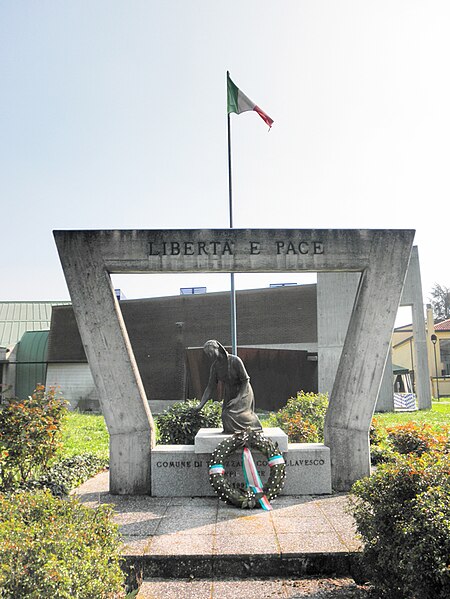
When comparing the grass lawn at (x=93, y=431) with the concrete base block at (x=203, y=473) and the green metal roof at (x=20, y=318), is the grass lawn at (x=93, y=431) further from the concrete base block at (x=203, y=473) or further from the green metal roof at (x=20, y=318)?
the green metal roof at (x=20, y=318)

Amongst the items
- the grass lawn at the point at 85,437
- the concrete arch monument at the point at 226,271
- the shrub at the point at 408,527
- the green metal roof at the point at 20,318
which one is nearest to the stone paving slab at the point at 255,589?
the shrub at the point at 408,527

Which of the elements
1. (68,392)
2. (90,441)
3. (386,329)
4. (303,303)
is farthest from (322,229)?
(68,392)

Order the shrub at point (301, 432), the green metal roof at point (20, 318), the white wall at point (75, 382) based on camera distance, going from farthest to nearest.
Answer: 1. the green metal roof at point (20, 318)
2. the white wall at point (75, 382)
3. the shrub at point (301, 432)

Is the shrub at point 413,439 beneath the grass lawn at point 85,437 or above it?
above

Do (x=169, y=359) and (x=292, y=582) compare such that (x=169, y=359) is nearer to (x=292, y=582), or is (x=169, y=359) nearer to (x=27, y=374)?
(x=27, y=374)

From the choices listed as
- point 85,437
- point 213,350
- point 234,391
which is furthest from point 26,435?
point 85,437

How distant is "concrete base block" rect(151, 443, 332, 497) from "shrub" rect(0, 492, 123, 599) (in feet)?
12.5

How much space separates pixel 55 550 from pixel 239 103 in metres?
15.6

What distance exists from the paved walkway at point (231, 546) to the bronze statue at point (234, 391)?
5.12 feet

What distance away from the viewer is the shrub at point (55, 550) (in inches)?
144

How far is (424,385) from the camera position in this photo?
1102 inches

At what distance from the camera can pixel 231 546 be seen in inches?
245

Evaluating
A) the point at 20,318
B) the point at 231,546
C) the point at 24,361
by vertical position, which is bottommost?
the point at 231,546

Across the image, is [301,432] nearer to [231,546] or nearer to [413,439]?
[413,439]
